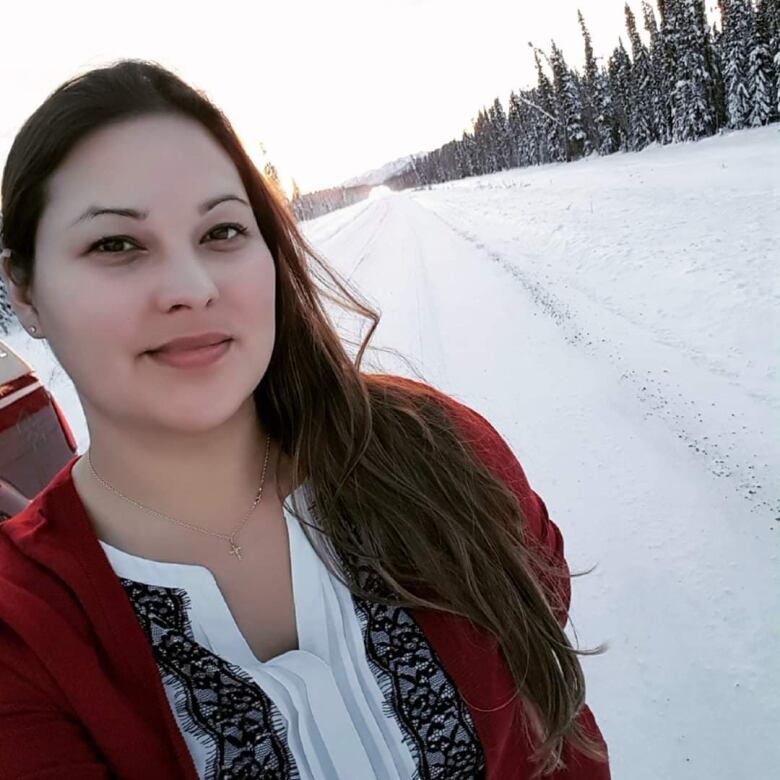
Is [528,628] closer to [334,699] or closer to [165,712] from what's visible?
[334,699]

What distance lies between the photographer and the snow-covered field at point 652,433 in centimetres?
226

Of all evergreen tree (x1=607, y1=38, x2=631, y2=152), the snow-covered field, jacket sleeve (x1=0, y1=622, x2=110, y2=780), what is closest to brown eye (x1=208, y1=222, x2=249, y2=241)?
jacket sleeve (x1=0, y1=622, x2=110, y2=780)

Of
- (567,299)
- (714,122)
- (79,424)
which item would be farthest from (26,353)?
(714,122)

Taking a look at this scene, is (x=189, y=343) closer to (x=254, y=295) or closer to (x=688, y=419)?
(x=254, y=295)

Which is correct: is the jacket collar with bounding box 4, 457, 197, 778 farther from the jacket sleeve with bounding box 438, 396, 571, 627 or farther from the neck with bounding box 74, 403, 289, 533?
the jacket sleeve with bounding box 438, 396, 571, 627

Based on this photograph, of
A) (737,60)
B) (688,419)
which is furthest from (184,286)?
(737,60)

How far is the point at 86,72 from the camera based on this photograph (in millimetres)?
1253

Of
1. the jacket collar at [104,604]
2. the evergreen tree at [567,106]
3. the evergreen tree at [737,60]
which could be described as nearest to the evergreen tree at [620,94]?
the evergreen tree at [567,106]

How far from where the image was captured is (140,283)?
111 cm

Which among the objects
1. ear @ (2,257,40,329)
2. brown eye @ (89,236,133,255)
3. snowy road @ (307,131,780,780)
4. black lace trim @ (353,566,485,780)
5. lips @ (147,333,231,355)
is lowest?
snowy road @ (307,131,780,780)

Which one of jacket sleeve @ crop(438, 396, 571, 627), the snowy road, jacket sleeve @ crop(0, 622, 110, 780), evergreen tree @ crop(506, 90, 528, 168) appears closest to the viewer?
jacket sleeve @ crop(0, 622, 110, 780)

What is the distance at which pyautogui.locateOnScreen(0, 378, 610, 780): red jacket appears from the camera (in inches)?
38.1

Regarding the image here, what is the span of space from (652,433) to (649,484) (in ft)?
1.86

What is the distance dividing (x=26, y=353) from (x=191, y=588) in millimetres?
12208
